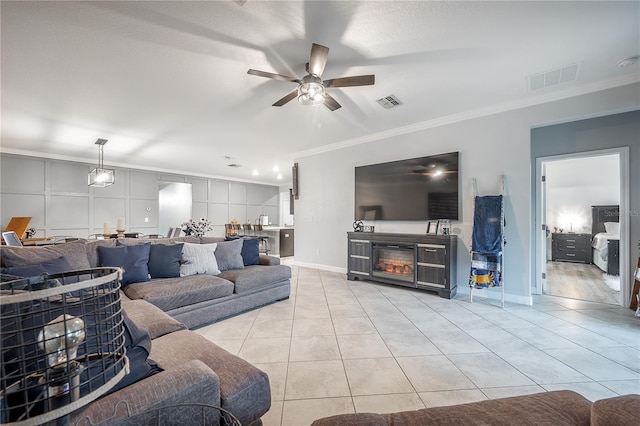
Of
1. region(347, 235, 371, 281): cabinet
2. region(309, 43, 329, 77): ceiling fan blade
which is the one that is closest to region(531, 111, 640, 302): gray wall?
region(347, 235, 371, 281): cabinet

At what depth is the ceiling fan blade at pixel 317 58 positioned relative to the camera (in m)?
2.11

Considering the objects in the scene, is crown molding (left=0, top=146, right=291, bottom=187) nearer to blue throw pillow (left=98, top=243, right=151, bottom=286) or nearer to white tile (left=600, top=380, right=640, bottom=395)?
blue throw pillow (left=98, top=243, right=151, bottom=286)

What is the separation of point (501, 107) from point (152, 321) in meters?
4.61

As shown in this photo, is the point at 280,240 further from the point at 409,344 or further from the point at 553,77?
the point at 553,77

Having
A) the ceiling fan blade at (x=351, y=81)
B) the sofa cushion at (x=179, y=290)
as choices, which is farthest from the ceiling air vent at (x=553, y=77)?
the sofa cushion at (x=179, y=290)

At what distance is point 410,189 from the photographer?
4.39 meters

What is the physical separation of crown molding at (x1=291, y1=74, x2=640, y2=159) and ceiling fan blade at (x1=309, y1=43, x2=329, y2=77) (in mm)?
2544

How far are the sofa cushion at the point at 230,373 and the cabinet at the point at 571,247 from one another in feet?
26.2

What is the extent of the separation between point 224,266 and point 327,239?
2.61 metres

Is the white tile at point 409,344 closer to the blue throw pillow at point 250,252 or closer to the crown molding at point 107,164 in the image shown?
the blue throw pillow at point 250,252

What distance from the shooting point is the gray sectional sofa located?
91 centimetres

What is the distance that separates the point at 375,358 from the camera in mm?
2162

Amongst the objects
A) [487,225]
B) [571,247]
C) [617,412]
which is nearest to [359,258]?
[487,225]

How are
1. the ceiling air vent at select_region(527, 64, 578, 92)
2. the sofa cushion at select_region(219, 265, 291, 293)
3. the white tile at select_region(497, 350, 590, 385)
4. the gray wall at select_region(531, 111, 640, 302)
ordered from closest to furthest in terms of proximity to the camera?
the white tile at select_region(497, 350, 590, 385) → the ceiling air vent at select_region(527, 64, 578, 92) → the sofa cushion at select_region(219, 265, 291, 293) → the gray wall at select_region(531, 111, 640, 302)
